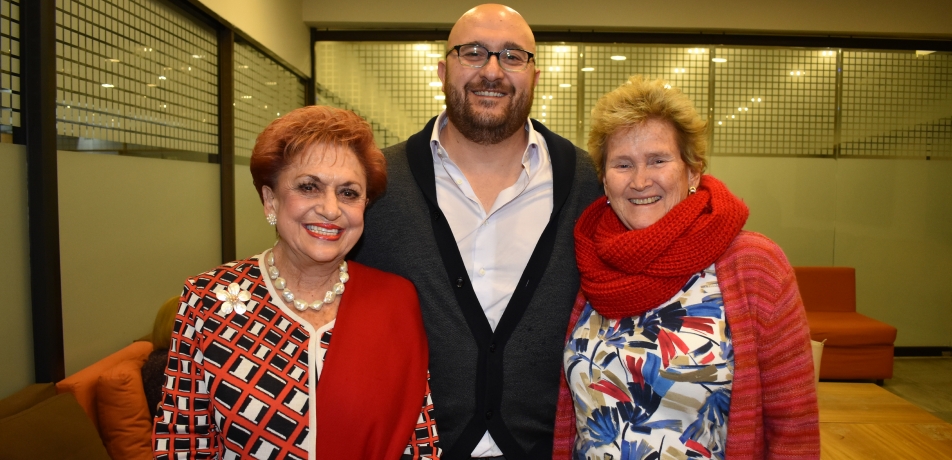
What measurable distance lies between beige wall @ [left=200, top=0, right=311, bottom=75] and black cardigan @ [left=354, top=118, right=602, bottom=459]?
2417mm

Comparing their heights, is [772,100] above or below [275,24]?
below

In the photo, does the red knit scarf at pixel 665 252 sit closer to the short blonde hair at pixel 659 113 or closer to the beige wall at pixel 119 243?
the short blonde hair at pixel 659 113

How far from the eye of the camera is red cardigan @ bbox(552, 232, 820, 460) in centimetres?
136

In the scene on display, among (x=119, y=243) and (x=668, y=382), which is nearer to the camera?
(x=668, y=382)

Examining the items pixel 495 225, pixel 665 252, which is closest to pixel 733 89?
pixel 495 225

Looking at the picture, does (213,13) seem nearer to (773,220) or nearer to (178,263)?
(178,263)

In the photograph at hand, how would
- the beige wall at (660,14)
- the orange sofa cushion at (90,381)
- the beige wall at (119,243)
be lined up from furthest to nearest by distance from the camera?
the beige wall at (660,14), the beige wall at (119,243), the orange sofa cushion at (90,381)

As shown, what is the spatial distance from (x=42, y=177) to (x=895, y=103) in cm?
670

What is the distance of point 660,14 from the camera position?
17.6 ft

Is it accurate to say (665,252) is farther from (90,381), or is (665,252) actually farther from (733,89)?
(733,89)

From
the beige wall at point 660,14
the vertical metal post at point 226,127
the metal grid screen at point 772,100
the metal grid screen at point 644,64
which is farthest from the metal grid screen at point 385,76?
the metal grid screen at point 772,100

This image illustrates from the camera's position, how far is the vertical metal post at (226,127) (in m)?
3.85

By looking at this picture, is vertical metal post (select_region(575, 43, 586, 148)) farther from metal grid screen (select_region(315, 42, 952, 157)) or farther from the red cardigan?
the red cardigan

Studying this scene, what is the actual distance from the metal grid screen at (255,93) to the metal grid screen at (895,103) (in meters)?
5.11
